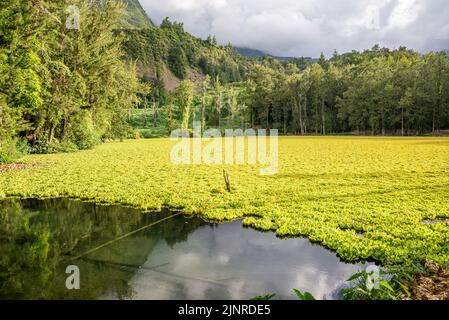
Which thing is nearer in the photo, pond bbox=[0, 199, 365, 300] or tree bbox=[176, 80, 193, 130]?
pond bbox=[0, 199, 365, 300]

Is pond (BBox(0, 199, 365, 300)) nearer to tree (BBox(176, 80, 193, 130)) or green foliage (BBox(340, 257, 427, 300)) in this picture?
green foliage (BBox(340, 257, 427, 300))

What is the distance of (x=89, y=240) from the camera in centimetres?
1069

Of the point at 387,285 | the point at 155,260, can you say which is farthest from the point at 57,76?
the point at 387,285

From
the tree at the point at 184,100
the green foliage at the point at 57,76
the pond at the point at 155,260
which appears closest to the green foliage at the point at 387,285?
the pond at the point at 155,260

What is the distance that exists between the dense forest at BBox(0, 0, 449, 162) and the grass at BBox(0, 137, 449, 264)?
976 centimetres

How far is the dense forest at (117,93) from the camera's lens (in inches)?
1115

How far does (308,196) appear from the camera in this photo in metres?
15.8

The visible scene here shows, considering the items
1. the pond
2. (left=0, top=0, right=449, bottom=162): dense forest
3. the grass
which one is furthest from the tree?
the pond

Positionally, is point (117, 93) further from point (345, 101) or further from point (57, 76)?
point (345, 101)

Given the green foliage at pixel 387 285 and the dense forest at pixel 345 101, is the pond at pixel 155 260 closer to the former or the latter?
the green foliage at pixel 387 285

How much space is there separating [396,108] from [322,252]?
307 ft

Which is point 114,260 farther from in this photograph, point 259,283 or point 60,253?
point 259,283

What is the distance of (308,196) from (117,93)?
42.2 m

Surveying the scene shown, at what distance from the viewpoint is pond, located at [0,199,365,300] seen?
7457mm
